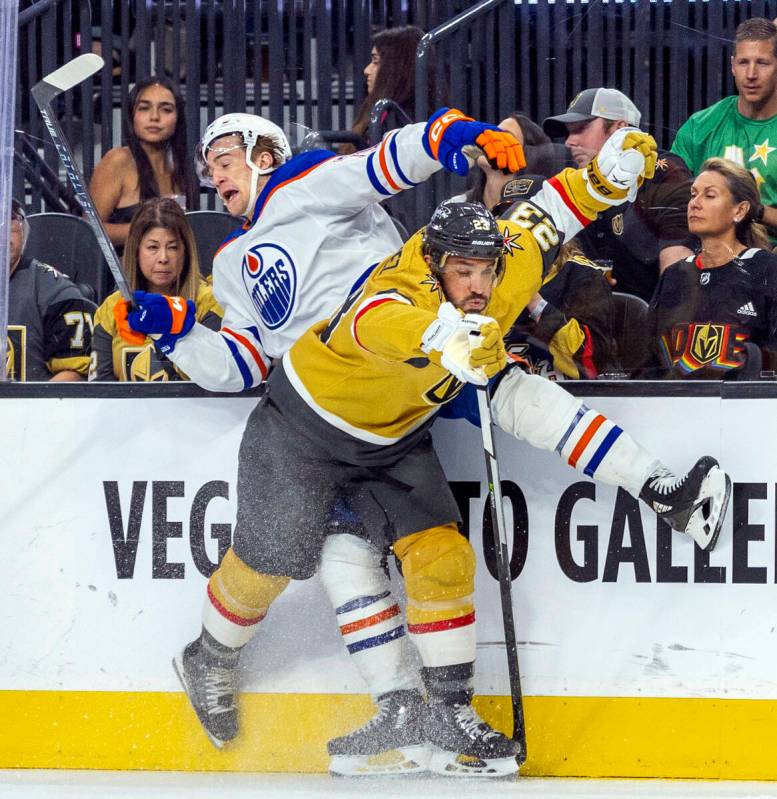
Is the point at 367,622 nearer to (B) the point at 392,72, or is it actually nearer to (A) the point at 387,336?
(A) the point at 387,336

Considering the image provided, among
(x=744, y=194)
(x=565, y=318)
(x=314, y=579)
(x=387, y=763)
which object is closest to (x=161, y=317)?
(x=314, y=579)

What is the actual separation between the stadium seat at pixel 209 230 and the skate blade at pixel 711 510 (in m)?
1.21

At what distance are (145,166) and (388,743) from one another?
141 centimetres

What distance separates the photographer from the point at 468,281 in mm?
2246

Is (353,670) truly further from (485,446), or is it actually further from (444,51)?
(444,51)

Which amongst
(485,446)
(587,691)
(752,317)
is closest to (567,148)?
(752,317)

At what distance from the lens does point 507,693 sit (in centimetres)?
255

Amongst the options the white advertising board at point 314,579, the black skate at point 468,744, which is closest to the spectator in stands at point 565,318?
the white advertising board at point 314,579

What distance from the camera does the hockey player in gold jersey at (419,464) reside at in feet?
7.48

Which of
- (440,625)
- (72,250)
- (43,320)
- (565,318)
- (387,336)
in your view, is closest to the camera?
(387,336)

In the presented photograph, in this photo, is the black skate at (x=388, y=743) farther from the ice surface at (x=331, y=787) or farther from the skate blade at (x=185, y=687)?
the skate blade at (x=185, y=687)

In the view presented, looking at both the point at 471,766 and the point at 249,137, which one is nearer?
the point at 471,766

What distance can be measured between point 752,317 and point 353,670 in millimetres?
1071

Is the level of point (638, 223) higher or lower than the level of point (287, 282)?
higher
